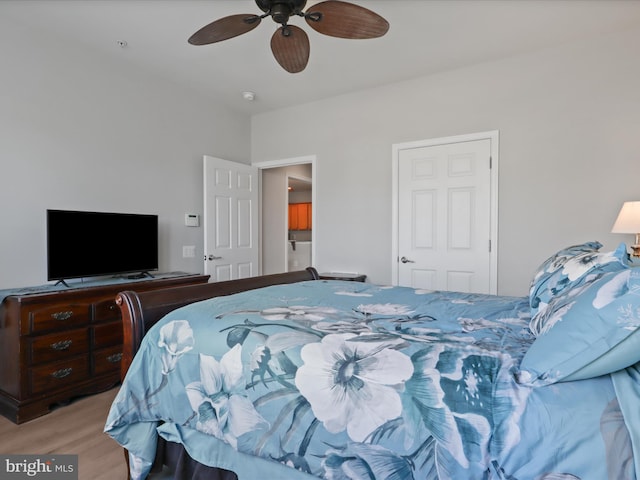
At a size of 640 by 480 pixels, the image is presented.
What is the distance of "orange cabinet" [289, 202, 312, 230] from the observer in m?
9.20

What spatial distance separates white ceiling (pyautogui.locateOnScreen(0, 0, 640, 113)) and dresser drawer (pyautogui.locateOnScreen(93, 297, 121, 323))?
2162 mm

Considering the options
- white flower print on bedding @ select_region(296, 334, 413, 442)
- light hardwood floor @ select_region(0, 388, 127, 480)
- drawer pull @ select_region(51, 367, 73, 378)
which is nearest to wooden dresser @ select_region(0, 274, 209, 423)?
drawer pull @ select_region(51, 367, 73, 378)

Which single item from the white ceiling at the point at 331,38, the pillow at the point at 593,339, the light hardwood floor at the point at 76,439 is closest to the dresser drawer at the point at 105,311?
the light hardwood floor at the point at 76,439

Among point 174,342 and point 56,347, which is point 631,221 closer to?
point 174,342

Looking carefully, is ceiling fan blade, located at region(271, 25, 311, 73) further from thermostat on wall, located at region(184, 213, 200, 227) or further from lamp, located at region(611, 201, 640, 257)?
lamp, located at region(611, 201, 640, 257)

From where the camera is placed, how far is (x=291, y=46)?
7.70ft

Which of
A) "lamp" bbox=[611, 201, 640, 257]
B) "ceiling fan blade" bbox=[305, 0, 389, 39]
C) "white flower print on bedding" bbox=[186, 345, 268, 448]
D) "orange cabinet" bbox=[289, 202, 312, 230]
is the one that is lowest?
"white flower print on bedding" bbox=[186, 345, 268, 448]

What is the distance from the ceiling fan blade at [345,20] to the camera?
6.44ft

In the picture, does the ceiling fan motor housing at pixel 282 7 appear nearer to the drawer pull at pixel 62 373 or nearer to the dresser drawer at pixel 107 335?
the dresser drawer at pixel 107 335

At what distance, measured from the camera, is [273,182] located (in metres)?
5.55

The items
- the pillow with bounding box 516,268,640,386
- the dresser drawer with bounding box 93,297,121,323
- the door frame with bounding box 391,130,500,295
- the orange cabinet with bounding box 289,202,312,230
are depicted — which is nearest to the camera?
the pillow with bounding box 516,268,640,386

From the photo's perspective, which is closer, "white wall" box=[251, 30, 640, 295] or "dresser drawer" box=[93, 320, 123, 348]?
"dresser drawer" box=[93, 320, 123, 348]

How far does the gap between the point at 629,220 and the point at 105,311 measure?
3913 millimetres

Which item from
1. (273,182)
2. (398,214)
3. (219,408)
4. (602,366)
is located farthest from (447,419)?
(273,182)
